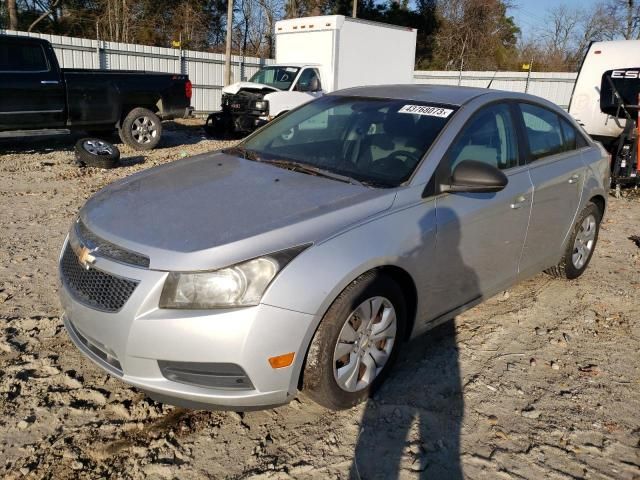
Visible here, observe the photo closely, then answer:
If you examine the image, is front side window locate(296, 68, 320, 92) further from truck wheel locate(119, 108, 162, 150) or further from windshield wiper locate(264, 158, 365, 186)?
windshield wiper locate(264, 158, 365, 186)

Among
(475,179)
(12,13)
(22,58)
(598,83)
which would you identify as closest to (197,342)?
(475,179)

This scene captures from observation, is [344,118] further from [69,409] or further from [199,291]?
[69,409]

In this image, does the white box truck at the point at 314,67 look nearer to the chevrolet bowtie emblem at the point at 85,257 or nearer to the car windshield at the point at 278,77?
the car windshield at the point at 278,77

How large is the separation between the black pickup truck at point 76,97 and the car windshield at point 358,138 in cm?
709

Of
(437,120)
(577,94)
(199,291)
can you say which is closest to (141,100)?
(577,94)

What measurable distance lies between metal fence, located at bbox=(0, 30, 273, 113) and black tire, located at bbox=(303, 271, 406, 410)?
15364 millimetres

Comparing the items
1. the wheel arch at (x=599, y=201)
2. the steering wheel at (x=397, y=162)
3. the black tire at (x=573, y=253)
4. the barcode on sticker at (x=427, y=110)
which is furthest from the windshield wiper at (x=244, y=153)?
the wheel arch at (x=599, y=201)

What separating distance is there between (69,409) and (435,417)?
1914 mm

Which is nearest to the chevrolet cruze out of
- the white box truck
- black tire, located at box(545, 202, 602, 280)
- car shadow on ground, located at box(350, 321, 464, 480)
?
car shadow on ground, located at box(350, 321, 464, 480)

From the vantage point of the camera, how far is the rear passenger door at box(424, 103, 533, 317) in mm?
3326

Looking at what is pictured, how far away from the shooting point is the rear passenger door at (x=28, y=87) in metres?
9.53

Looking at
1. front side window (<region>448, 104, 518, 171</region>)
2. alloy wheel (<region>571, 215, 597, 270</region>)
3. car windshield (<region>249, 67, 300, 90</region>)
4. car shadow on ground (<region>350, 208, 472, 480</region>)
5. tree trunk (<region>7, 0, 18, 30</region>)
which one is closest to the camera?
car shadow on ground (<region>350, 208, 472, 480</region>)

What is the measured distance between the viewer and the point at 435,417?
3055 mm

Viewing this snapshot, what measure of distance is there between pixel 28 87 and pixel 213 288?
8842 mm
